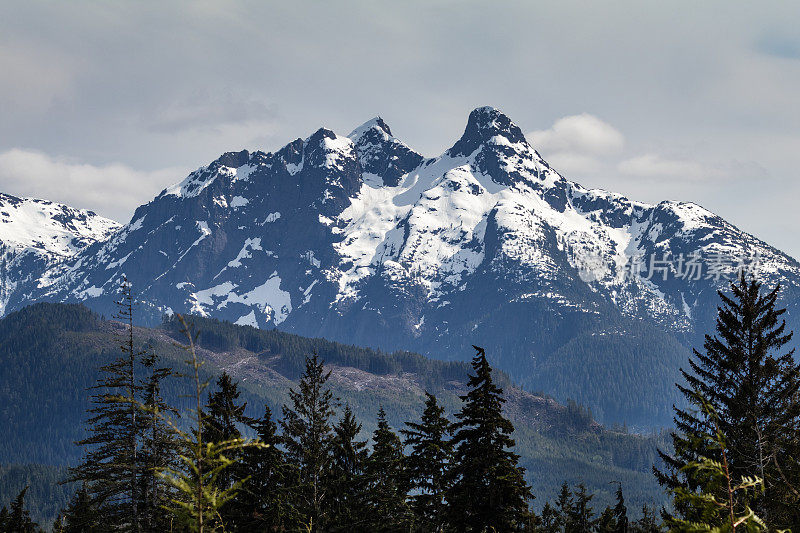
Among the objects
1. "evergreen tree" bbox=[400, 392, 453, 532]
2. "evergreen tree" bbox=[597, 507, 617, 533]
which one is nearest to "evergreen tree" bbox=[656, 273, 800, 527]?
"evergreen tree" bbox=[400, 392, 453, 532]

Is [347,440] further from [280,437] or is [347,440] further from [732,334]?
[732,334]

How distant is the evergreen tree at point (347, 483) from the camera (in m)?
46.8

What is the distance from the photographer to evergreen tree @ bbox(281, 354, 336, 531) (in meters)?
43.8

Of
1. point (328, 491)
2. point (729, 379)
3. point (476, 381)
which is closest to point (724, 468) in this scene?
point (729, 379)

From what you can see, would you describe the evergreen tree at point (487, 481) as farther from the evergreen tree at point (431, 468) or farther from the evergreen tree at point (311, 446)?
the evergreen tree at point (311, 446)

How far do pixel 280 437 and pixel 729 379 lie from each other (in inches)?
924

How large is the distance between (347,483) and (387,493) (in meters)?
3.11

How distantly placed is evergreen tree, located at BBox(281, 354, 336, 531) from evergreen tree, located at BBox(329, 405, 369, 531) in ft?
3.50

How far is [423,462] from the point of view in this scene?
43.2 metres

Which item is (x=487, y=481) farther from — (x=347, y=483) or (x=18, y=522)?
(x=18, y=522)

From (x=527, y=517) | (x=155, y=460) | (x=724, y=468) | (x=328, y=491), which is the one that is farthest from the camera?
(x=328, y=491)

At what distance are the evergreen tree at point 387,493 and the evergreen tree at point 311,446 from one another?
290 cm

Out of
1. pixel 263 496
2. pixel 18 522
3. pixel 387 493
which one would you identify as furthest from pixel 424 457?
pixel 18 522

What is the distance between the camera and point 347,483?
47969mm
